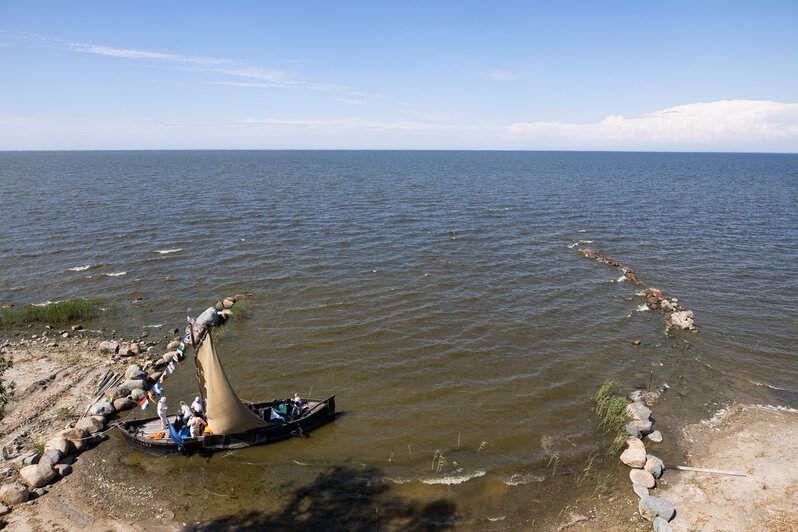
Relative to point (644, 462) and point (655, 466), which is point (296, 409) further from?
point (655, 466)

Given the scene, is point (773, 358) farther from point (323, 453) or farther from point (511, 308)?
point (323, 453)

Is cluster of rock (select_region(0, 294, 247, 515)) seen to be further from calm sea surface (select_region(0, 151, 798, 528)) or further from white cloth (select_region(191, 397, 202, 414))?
white cloth (select_region(191, 397, 202, 414))

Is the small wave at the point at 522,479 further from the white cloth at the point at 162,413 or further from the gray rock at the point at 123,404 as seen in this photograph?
the gray rock at the point at 123,404

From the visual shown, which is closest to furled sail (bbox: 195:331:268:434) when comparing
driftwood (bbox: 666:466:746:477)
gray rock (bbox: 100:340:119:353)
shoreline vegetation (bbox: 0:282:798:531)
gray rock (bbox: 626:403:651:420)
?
shoreline vegetation (bbox: 0:282:798:531)

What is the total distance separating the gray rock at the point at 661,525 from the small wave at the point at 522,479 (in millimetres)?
4180

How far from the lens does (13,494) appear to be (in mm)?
15305

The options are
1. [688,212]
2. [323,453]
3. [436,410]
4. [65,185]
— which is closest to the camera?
[323,453]

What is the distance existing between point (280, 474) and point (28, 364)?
59.7 feet

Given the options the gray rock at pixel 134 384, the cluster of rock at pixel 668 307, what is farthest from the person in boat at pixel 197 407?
the cluster of rock at pixel 668 307

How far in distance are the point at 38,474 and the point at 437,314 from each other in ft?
75.2

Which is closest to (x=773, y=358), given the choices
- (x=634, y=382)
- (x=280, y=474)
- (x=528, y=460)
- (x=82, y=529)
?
(x=634, y=382)

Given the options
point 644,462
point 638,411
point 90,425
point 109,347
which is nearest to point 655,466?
point 644,462

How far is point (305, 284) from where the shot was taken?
35.8 meters

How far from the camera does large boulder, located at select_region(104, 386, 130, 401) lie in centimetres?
2153
